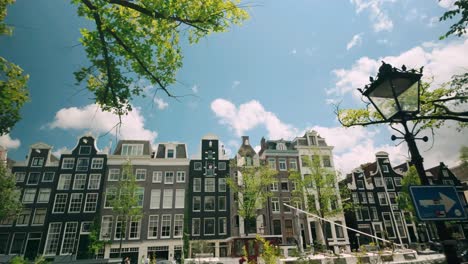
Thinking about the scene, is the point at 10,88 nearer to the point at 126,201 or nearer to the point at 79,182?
the point at 126,201

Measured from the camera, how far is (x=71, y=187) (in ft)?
112

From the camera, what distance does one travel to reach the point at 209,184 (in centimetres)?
3744

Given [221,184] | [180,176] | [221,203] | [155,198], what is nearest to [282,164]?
[221,184]

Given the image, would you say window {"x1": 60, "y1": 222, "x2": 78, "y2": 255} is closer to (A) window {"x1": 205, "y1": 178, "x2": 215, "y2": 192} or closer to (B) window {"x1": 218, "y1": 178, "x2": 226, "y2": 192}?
(A) window {"x1": 205, "y1": 178, "x2": 215, "y2": 192}

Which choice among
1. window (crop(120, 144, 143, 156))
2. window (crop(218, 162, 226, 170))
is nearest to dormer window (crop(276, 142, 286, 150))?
window (crop(218, 162, 226, 170))

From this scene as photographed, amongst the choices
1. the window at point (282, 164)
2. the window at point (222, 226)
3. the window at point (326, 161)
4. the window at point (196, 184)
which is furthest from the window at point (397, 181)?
the window at point (196, 184)

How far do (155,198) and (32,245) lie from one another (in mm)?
15252

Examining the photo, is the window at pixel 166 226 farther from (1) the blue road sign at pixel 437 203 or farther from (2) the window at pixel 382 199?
(1) the blue road sign at pixel 437 203

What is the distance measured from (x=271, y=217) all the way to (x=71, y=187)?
28.1 m

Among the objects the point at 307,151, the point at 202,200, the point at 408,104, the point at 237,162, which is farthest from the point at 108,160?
the point at 408,104

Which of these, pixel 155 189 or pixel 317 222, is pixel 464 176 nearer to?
A: pixel 317 222

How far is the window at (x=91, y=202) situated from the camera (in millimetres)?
33422

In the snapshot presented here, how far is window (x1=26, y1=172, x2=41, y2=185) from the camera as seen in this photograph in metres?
33.8

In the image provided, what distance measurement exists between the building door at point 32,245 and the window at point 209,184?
21781 millimetres
